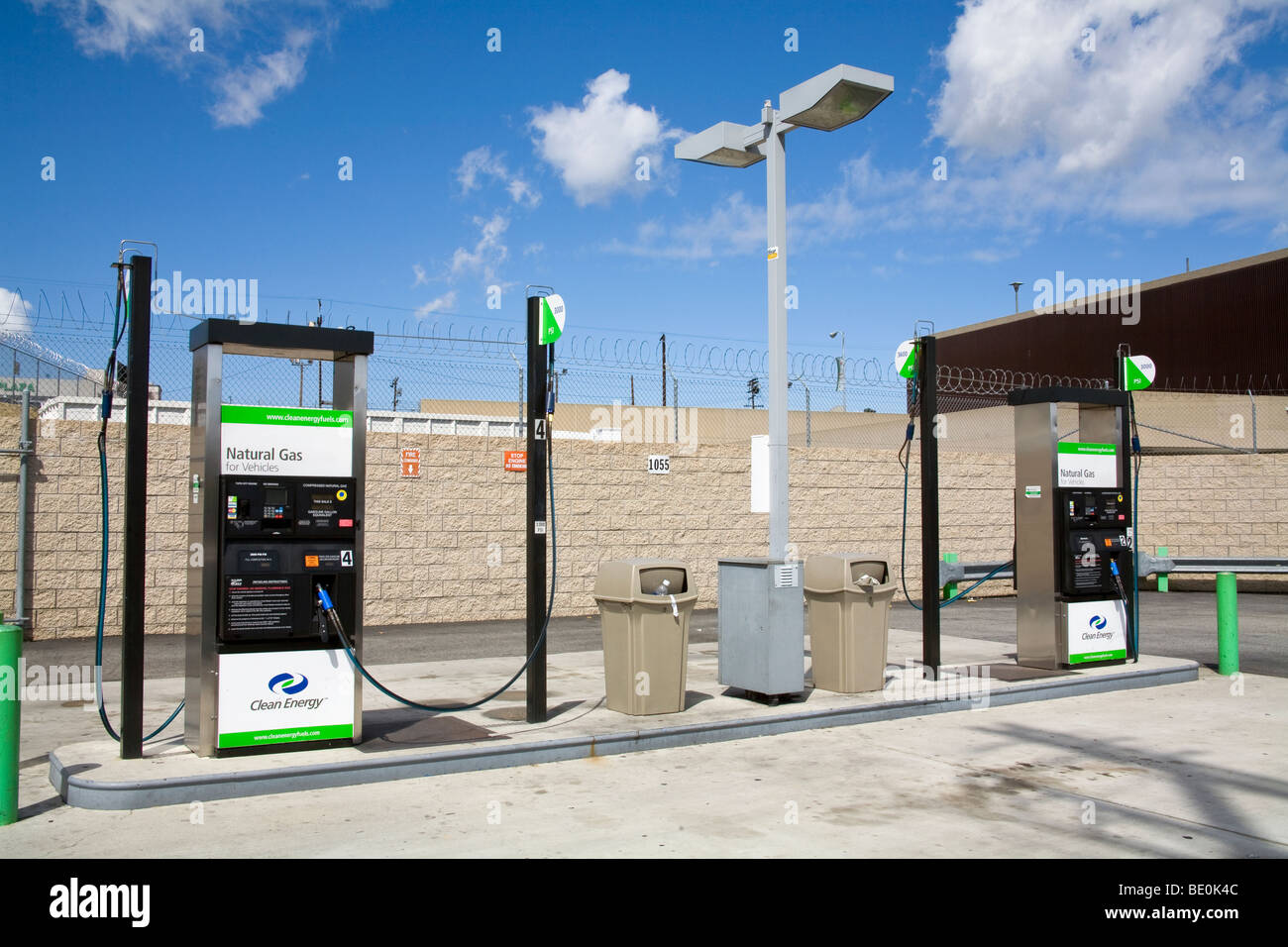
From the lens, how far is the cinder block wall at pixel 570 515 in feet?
39.4

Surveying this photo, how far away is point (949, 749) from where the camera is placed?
727 cm

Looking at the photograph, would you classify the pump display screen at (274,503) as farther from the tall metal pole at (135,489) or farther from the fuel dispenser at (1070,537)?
the fuel dispenser at (1070,537)

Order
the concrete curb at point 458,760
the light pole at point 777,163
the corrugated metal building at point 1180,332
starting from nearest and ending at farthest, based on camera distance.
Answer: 1. the concrete curb at point 458,760
2. the light pole at point 777,163
3. the corrugated metal building at point 1180,332

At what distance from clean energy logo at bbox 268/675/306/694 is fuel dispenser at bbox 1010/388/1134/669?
6663mm

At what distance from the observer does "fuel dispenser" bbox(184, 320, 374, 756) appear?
6.42 m

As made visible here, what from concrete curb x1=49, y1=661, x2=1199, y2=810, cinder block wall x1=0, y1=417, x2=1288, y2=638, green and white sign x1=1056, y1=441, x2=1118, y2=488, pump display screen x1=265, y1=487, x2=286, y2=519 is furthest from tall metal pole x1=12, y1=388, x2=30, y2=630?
green and white sign x1=1056, y1=441, x2=1118, y2=488

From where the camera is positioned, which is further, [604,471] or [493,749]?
[604,471]

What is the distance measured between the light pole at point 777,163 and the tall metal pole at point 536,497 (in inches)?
84.4

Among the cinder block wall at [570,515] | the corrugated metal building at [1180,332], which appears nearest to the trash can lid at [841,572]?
the cinder block wall at [570,515]

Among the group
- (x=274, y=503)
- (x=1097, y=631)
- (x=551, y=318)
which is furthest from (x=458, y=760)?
(x=1097, y=631)
